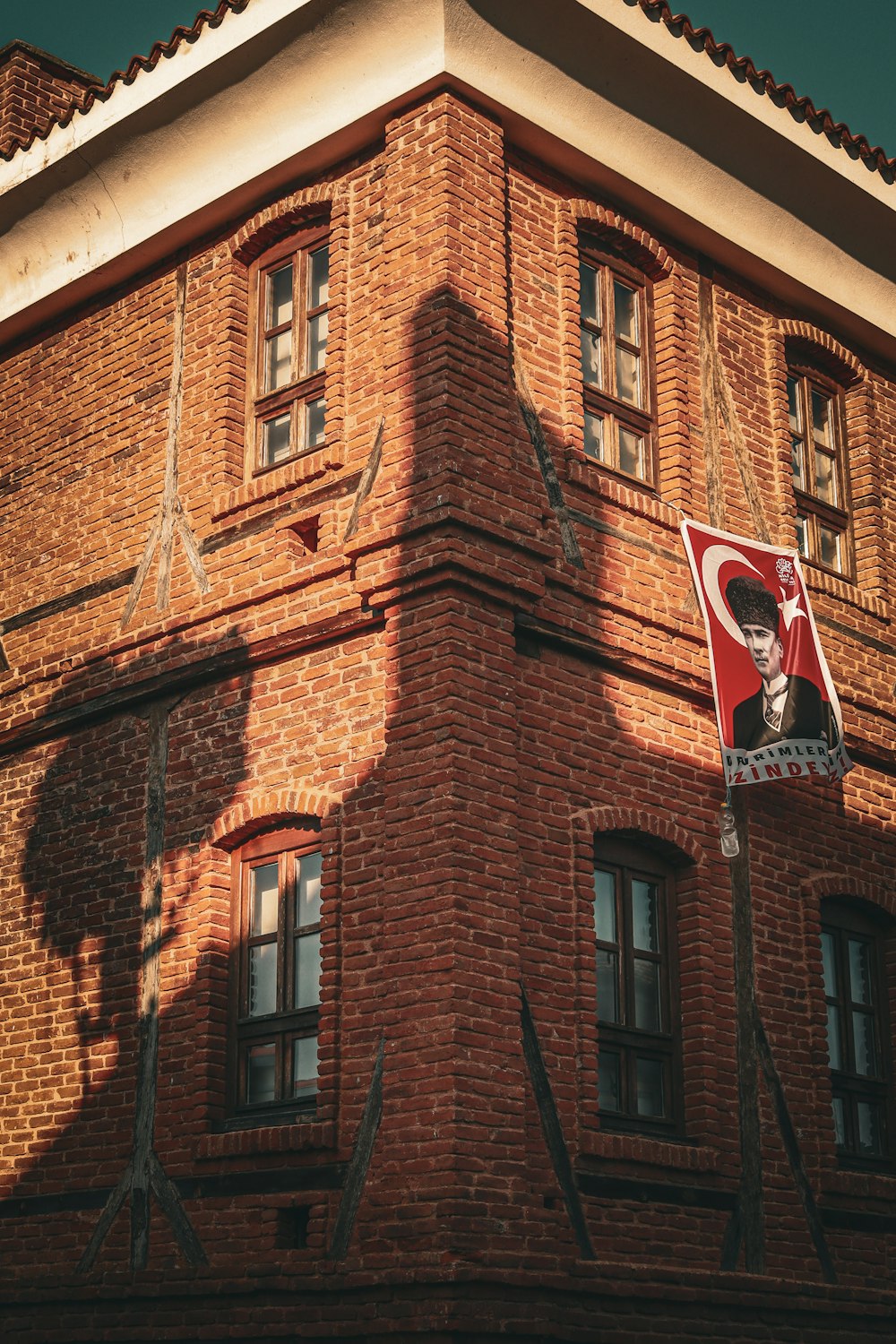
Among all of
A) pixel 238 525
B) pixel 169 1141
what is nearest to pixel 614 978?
pixel 169 1141

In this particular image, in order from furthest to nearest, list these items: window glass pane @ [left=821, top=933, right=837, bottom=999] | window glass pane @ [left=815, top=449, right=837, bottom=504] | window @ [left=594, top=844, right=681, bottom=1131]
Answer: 1. window glass pane @ [left=815, top=449, right=837, bottom=504]
2. window glass pane @ [left=821, top=933, right=837, bottom=999]
3. window @ [left=594, top=844, right=681, bottom=1131]

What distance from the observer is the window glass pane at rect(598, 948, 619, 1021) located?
1092 cm

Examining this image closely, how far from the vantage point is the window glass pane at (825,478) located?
46.9 feet

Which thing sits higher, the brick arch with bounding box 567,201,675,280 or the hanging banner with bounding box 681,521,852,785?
the brick arch with bounding box 567,201,675,280

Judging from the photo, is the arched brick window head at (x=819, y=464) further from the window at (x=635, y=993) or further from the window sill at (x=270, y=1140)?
the window sill at (x=270, y=1140)

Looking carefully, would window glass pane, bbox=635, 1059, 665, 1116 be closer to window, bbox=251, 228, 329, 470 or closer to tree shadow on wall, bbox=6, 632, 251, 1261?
tree shadow on wall, bbox=6, 632, 251, 1261

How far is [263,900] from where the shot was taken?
11383 mm

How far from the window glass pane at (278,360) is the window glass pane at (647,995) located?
468 cm

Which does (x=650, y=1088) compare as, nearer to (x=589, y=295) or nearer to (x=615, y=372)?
(x=615, y=372)

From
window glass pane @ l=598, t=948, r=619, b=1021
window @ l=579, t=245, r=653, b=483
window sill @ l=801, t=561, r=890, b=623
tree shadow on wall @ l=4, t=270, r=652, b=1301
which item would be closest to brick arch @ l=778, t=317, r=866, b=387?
window @ l=579, t=245, r=653, b=483

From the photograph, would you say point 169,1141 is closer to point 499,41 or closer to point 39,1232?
point 39,1232

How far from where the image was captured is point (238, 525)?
12.1 meters

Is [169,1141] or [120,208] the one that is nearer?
[169,1141]

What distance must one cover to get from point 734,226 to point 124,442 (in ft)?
15.7
